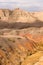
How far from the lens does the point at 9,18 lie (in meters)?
147

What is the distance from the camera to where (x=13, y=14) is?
150m

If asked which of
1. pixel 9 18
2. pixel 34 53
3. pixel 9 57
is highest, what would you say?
pixel 9 57

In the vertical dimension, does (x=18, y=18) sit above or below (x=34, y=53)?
below

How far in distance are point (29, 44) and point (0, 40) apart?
24.2 feet

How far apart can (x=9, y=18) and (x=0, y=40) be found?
112 m

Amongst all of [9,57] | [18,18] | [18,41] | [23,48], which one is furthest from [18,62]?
[18,18]

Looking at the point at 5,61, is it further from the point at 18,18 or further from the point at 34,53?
the point at 18,18

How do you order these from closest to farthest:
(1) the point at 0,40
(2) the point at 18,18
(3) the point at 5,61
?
(3) the point at 5,61
(1) the point at 0,40
(2) the point at 18,18

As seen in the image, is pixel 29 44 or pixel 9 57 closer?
pixel 9 57

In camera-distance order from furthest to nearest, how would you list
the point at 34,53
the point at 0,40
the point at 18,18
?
the point at 18,18 → the point at 34,53 → the point at 0,40

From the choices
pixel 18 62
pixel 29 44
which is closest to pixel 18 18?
pixel 29 44

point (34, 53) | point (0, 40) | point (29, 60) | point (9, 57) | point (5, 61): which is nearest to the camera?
point (5, 61)

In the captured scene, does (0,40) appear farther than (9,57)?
Yes

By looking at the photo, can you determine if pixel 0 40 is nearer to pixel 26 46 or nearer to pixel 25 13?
pixel 26 46
